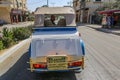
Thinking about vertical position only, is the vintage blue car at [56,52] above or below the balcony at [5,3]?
below

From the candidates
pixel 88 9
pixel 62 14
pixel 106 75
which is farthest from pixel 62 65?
pixel 88 9

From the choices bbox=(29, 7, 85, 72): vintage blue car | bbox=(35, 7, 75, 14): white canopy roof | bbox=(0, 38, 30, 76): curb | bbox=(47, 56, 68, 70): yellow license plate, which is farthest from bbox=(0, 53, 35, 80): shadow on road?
bbox=(35, 7, 75, 14): white canopy roof

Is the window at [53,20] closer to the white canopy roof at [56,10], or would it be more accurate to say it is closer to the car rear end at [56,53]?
the white canopy roof at [56,10]

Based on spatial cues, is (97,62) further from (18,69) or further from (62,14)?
(18,69)

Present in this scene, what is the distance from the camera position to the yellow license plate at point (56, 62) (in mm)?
6711

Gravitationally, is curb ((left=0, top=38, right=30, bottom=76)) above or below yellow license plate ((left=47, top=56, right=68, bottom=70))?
below

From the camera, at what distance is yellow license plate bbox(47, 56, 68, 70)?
6.71m

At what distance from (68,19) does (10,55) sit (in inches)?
166

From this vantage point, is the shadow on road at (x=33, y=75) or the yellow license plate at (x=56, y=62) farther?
the shadow on road at (x=33, y=75)

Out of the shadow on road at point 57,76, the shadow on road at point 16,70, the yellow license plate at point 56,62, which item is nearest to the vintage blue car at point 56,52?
the yellow license plate at point 56,62

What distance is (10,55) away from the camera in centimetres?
1158

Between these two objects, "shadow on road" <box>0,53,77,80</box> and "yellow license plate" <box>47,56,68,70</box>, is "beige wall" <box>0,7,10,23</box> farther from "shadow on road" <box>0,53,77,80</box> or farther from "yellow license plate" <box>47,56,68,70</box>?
"yellow license plate" <box>47,56,68,70</box>

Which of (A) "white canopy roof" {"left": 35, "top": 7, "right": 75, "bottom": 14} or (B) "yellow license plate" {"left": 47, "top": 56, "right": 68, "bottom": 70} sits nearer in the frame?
(B) "yellow license plate" {"left": 47, "top": 56, "right": 68, "bottom": 70}

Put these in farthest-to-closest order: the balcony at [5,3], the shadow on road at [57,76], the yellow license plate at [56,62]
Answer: the balcony at [5,3] < the shadow on road at [57,76] < the yellow license plate at [56,62]
